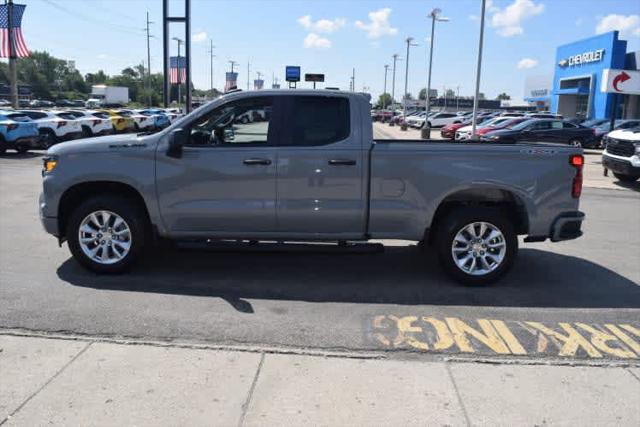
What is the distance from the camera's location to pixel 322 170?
5.79m

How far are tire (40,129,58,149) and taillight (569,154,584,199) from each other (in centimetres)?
2018

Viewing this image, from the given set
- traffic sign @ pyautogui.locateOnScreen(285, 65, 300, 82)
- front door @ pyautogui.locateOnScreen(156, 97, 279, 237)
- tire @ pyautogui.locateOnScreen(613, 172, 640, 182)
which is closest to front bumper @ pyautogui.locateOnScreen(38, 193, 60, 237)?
front door @ pyautogui.locateOnScreen(156, 97, 279, 237)

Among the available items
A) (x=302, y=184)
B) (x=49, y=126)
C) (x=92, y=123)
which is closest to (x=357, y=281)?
(x=302, y=184)

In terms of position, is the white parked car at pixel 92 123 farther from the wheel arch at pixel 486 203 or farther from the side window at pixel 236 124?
the wheel arch at pixel 486 203

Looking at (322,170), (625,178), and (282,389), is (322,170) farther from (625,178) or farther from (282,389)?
(625,178)

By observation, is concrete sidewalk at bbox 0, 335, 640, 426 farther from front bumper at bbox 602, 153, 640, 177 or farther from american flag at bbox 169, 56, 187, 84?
american flag at bbox 169, 56, 187, 84

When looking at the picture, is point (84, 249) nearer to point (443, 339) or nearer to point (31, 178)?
point (443, 339)

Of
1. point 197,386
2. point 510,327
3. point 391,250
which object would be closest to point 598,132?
point 391,250

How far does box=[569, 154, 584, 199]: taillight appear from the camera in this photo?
5.85 meters

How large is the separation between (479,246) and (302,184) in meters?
1.92

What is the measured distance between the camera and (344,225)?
19.4 feet

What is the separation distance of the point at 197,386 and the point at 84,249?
2911 millimetres

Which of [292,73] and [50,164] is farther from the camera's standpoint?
[292,73]

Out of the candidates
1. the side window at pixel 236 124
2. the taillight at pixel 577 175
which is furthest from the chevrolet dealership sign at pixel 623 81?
the side window at pixel 236 124
